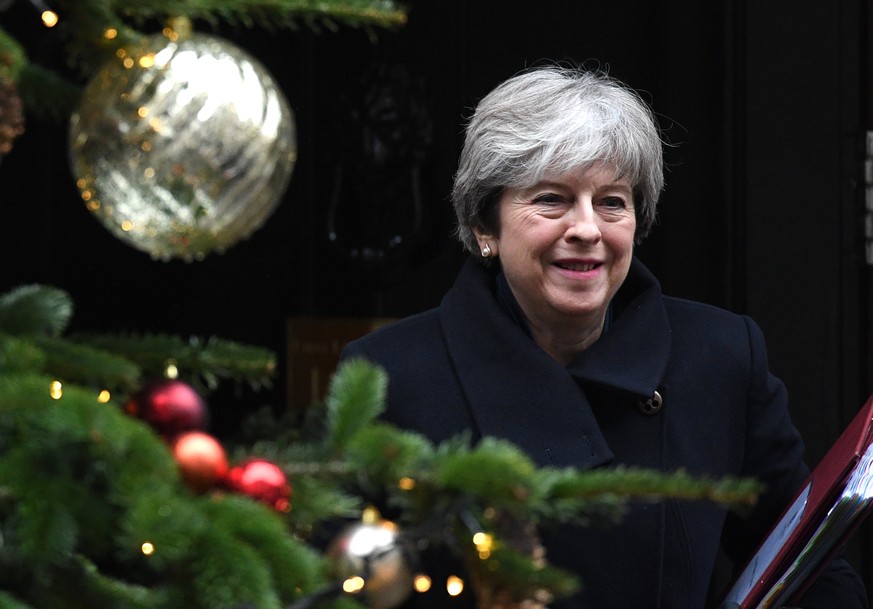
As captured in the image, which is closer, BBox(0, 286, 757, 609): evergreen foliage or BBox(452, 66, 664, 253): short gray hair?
BBox(0, 286, 757, 609): evergreen foliage

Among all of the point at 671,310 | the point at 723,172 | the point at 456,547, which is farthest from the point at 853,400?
the point at 456,547

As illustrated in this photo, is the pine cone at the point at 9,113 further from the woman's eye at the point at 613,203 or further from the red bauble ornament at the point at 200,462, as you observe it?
the woman's eye at the point at 613,203

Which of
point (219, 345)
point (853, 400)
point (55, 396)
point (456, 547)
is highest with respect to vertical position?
point (55, 396)

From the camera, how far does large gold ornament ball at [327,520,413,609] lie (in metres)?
1.22

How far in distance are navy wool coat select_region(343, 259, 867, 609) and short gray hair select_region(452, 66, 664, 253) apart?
0.16 meters

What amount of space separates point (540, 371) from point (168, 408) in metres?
1.14

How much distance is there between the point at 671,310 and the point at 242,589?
158 cm

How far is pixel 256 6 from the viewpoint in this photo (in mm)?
1251

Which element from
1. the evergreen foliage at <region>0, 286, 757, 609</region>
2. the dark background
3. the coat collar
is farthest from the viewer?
the dark background

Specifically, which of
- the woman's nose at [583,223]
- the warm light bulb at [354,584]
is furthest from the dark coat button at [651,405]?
the warm light bulb at [354,584]

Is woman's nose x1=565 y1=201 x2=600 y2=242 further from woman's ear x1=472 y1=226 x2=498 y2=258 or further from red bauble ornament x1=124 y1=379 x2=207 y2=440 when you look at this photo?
red bauble ornament x1=124 y1=379 x2=207 y2=440

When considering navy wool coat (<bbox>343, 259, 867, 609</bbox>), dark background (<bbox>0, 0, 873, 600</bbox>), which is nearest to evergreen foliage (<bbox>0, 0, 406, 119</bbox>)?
navy wool coat (<bbox>343, 259, 867, 609</bbox>)

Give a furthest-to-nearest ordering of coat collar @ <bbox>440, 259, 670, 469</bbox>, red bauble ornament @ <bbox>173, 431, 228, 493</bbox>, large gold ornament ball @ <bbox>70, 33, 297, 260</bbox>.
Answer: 1. coat collar @ <bbox>440, 259, 670, 469</bbox>
2. large gold ornament ball @ <bbox>70, 33, 297, 260</bbox>
3. red bauble ornament @ <bbox>173, 431, 228, 493</bbox>

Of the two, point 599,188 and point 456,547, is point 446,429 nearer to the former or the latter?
point 599,188
